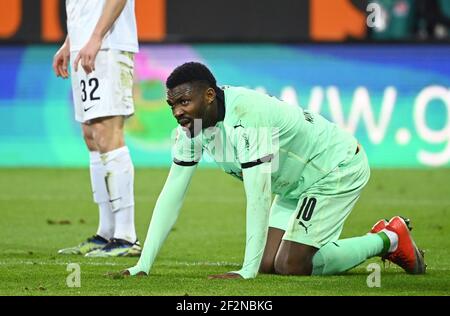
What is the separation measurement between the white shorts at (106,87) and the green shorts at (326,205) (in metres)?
1.73

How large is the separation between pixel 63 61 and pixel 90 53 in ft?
2.88

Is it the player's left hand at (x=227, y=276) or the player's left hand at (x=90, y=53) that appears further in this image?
the player's left hand at (x=90, y=53)

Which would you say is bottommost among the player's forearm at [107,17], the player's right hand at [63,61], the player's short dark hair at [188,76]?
the player's right hand at [63,61]

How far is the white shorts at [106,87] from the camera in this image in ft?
28.4

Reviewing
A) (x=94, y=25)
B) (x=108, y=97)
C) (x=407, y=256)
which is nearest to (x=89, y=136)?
(x=108, y=97)

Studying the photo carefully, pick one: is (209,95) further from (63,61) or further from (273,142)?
(63,61)

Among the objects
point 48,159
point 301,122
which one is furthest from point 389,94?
point 301,122

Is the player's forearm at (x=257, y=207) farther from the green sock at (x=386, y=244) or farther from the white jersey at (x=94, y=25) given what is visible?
the white jersey at (x=94, y=25)

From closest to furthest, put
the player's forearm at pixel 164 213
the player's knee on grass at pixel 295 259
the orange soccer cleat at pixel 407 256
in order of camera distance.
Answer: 1. the player's forearm at pixel 164 213
2. the player's knee on grass at pixel 295 259
3. the orange soccer cleat at pixel 407 256

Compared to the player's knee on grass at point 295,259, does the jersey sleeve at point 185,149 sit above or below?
above

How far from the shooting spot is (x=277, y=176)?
7.48 m

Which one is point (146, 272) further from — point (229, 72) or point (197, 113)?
point (229, 72)

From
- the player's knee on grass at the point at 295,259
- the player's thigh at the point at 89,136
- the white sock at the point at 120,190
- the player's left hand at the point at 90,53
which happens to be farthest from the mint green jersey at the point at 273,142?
the player's thigh at the point at 89,136

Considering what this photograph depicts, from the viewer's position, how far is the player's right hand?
9266 mm
